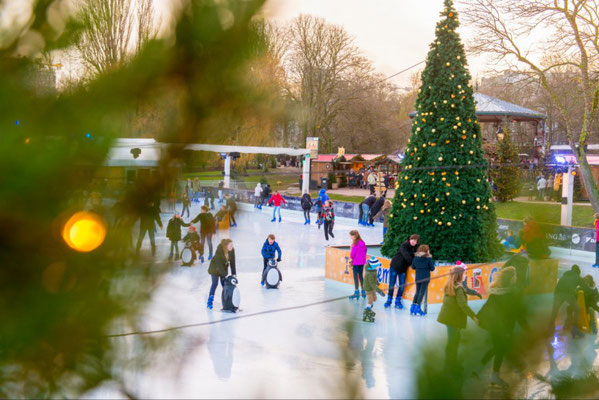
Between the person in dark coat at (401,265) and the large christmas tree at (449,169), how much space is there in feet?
3.14

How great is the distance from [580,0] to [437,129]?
1170 centimetres

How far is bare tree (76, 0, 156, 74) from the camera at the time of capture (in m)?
1.25

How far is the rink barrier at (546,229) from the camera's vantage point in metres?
1.18

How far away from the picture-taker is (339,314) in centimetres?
158

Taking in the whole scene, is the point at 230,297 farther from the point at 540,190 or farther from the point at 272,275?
the point at 540,190

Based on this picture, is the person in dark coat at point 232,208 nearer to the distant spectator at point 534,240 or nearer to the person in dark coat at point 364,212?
the distant spectator at point 534,240

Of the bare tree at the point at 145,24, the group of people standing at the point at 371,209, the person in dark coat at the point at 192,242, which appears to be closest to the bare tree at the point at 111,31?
the bare tree at the point at 145,24

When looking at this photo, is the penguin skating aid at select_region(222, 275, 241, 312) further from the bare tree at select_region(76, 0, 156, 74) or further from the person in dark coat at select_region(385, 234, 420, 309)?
the bare tree at select_region(76, 0, 156, 74)

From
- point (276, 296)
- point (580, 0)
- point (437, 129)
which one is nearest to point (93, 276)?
point (276, 296)

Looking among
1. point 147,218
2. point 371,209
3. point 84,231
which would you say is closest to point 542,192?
point 147,218

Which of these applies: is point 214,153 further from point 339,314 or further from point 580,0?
point 580,0

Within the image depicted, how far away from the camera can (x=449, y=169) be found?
11703mm

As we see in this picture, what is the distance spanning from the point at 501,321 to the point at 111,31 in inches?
40.3

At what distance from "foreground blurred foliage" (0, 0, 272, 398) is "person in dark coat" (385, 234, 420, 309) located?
9.53m
